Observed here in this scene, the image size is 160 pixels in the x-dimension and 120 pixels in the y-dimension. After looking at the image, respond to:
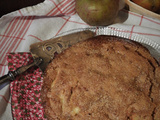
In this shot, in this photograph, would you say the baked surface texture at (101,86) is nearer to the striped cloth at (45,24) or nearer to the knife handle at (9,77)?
the knife handle at (9,77)

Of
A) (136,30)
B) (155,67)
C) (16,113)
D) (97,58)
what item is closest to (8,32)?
(16,113)

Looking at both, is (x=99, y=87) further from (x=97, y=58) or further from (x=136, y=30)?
(x=136, y=30)

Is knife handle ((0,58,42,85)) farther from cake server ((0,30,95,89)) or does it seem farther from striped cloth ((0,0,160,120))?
striped cloth ((0,0,160,120))

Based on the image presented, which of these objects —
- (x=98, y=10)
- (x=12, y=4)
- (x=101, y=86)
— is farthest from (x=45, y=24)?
(x=101, y=86)

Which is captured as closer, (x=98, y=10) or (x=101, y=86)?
(x=101, y=86)

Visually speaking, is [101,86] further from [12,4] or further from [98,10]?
[12,4]

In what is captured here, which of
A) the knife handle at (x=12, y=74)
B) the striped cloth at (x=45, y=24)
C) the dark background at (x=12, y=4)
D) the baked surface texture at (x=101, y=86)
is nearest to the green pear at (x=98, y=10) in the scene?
the striped cloth at (x=45, y=24)
